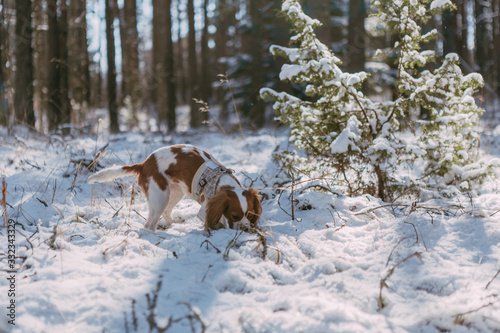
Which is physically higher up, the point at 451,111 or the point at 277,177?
the point at 451,111

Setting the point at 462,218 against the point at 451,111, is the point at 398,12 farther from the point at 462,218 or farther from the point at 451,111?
the point at 462,218

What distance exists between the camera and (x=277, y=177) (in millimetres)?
4652

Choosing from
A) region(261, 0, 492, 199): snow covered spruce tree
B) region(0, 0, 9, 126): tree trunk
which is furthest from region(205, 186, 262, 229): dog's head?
region(0, 0, 9, 126): tree trunk

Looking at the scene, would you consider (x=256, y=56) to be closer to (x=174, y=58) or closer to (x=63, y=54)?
(x=174, y=58)

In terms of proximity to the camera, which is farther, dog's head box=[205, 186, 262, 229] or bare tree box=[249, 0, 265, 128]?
bare tree box=[249, 0, 265, 128]

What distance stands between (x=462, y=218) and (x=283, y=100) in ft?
6.28

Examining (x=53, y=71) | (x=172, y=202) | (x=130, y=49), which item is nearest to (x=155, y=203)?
(x=172, y=202)

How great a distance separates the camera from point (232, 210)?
10.5 feet

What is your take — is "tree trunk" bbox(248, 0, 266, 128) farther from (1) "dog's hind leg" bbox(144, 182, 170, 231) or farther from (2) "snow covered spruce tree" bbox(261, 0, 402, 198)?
(1) "dog's hind leg" bbox(144, 182, 170, 231)

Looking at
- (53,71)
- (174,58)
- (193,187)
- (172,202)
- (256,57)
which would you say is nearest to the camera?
(193,187)

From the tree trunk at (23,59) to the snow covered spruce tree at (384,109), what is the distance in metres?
7.04

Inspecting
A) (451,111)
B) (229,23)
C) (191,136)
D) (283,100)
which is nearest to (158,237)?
(283,100)

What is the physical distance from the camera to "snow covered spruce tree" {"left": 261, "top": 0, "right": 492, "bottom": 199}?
3.56 m

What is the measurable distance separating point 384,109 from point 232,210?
1.92 metres
